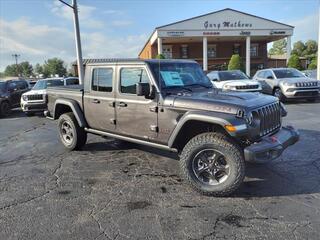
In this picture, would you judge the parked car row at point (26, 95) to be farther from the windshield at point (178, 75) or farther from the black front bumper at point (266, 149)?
the black front bumper at point (266, 149)

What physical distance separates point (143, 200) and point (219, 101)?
5.57 ft

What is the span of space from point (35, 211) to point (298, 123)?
302 inches

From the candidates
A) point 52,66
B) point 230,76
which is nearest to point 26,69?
point 52,66

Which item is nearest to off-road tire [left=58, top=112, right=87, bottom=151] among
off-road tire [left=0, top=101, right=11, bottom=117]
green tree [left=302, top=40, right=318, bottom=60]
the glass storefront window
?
off-road tire [left=0, top=101, right=11, bottom=117]

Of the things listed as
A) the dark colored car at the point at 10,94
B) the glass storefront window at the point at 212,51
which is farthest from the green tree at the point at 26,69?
the dark colored car at the point at 10,94

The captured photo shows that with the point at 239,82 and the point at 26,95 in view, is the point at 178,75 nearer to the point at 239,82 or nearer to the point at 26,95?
the point at 239,82

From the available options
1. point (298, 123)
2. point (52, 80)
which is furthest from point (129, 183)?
point (52, 80)

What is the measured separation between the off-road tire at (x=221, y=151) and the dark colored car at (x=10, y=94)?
41.6ft

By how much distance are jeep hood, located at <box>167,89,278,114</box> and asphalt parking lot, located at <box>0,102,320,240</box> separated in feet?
3.94

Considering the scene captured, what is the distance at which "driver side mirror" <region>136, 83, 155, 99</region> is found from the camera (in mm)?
4941

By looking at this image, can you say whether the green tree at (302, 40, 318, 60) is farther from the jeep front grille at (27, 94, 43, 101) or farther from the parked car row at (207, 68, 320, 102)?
the jeep front grille at (27, 94, 43, 101)

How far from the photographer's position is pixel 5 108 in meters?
15.2

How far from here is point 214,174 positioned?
4.61m

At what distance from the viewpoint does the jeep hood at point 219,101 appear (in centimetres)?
440
